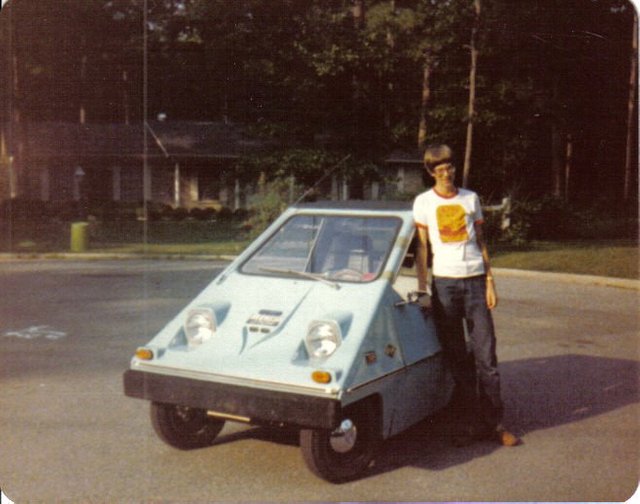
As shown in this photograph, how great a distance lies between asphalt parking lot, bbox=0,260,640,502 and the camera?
175 inches

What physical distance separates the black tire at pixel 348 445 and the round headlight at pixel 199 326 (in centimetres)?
86

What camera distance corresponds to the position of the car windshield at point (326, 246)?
532cm

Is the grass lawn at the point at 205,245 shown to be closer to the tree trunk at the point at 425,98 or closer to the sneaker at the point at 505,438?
the tree trunk at the point at 425,98

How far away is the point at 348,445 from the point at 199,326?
116 cm

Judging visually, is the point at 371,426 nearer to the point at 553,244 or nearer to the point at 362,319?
the point at 362,319

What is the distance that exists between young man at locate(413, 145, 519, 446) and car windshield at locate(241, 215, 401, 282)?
30 centimetres

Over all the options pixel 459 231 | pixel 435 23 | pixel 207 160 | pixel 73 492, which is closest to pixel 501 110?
pixel 435 23

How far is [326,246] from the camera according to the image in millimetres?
5551

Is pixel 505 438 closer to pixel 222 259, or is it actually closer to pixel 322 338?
pixel 322 338

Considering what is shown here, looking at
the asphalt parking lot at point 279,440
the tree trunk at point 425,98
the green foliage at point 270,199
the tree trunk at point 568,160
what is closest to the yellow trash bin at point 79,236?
the green foliage at point 270,199

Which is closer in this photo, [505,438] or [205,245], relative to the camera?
[505,438]

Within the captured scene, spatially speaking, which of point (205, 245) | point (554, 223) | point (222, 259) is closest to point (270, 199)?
point (205, 245)

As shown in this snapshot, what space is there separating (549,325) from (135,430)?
6.62m

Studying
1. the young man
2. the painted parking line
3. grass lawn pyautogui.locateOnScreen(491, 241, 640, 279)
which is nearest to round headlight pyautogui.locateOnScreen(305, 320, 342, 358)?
the young man
